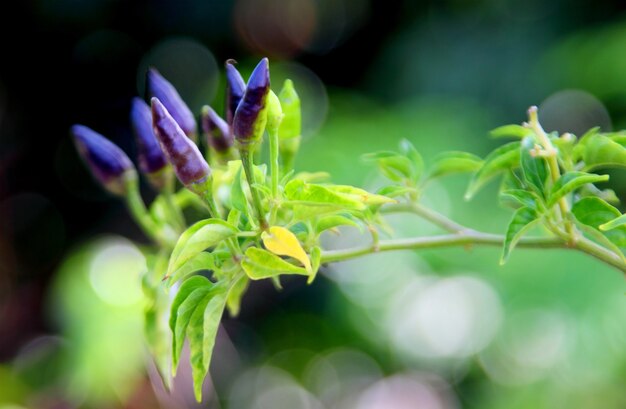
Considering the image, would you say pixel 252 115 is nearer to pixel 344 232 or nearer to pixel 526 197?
pixel 526 197

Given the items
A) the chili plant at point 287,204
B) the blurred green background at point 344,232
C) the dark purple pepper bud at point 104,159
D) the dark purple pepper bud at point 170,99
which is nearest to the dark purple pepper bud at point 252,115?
the chili plant at point 287,204

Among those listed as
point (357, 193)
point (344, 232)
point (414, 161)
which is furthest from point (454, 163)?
point (344, 232)

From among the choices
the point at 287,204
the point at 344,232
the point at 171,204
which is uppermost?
the point at 287,204

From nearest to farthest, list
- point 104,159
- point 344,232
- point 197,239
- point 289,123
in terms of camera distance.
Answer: point 197,239, point 289,123, point 104,159, point 344,232

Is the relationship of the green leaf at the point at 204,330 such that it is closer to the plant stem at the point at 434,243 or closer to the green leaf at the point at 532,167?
the plant stem at the point at 434,243

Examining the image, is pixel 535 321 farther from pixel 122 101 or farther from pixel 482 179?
pixel 122 101

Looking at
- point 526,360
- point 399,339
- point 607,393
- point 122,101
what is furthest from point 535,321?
point 122,101
